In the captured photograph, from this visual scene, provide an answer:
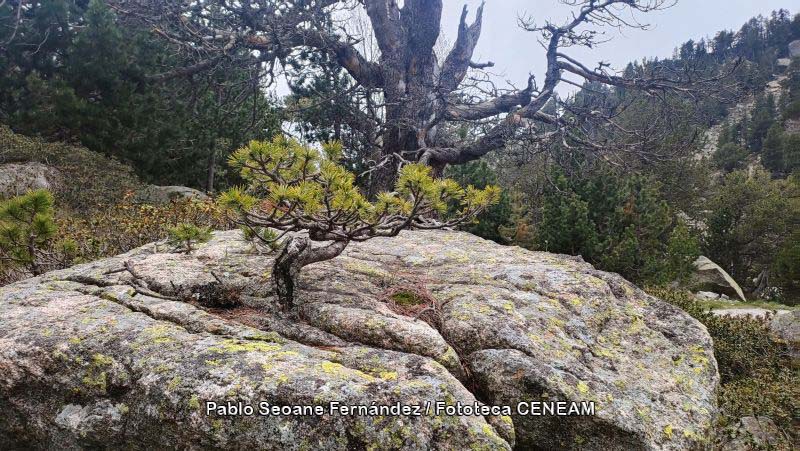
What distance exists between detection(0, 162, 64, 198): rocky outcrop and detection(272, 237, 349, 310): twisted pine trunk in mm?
9830

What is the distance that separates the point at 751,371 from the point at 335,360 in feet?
23.6

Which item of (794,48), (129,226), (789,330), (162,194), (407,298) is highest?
(794,48)

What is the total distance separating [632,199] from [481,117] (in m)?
4.40

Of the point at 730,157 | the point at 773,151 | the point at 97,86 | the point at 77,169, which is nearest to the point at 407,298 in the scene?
the point at 77,169

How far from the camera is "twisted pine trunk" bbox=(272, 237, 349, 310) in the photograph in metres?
3.40

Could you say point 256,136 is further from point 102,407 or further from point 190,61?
point 102,407

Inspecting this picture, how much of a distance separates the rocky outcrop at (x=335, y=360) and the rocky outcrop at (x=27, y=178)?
8.29 metres

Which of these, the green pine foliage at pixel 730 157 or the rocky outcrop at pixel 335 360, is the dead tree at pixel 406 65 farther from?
the green pine foliage at pixel 730 157

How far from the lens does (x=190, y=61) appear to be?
1194 centimetres

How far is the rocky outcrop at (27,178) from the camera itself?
402 inches

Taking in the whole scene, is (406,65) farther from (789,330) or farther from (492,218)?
(789,330)

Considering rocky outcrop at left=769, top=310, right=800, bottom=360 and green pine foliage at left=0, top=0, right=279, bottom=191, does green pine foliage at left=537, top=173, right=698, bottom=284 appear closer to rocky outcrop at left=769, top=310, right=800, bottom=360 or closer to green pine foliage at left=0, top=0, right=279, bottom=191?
rocky outcrop at left=769, top=310, right=800, bottom=360

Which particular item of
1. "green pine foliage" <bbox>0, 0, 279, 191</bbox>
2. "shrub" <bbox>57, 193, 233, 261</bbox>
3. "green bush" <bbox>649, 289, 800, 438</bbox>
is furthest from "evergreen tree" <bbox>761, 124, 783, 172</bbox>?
"shrub" <bbox>57, 193, 233, 261</bbox>

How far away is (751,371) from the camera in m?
6.90
